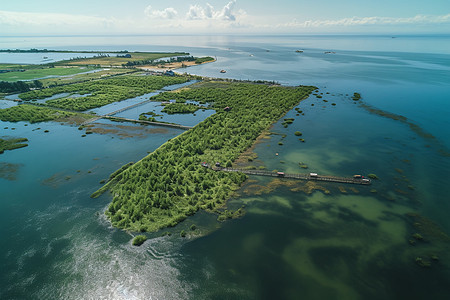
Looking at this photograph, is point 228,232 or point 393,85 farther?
point 393,85

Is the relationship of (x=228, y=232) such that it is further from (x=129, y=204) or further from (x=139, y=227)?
(x=129, y=204)

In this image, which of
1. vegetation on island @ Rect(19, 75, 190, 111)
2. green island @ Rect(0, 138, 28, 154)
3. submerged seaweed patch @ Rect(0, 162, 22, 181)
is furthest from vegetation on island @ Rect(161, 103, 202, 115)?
submerged seaweed patch @ Rect(0, 162, 22, 181)

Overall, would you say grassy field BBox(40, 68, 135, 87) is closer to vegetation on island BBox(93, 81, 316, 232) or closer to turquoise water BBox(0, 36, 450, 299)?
turquoise water BBox(0, 36, 450, 299)

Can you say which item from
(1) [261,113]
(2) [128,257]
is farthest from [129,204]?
(1) [261,113]

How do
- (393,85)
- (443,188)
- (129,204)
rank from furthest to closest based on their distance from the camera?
(393,85)
(443,188)
(129,204)

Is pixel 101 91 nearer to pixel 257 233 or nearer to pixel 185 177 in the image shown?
pixel 185 177

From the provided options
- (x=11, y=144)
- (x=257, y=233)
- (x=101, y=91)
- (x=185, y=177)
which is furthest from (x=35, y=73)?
(x=257, y=233)

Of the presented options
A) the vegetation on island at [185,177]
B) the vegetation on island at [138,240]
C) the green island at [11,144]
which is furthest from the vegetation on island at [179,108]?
the vegetation on island at [138,240]
